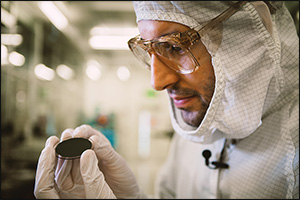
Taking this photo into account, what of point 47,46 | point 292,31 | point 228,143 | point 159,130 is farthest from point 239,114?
point 159,130

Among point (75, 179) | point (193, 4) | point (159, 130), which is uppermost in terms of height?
point (193, 4)

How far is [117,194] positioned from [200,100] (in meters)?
0.59

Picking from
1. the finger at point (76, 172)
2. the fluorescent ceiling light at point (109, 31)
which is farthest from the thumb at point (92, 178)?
the fluorescent ceiling light at point (109, 31)

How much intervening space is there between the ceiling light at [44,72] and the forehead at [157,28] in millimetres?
3057

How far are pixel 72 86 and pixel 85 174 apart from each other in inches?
210

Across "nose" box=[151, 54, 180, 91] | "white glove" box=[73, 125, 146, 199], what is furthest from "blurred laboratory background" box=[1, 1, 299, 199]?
"nose" box=[151, 54, 180, 91]

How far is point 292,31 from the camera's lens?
3.66ft

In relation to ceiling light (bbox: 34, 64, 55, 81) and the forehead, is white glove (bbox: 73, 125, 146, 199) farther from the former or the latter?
ceiling light (bbox: 34, 64, 55, 81)

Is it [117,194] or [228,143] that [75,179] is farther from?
[228,143]

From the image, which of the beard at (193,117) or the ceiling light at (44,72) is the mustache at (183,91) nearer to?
the beard at (193,117)

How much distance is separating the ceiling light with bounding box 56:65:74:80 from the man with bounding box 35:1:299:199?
12.8ft

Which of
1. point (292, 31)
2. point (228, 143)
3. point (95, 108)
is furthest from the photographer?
point (95, 108)

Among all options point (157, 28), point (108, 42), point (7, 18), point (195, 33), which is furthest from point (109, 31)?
point (195, 33)

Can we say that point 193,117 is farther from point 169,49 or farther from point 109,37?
point 109,37
